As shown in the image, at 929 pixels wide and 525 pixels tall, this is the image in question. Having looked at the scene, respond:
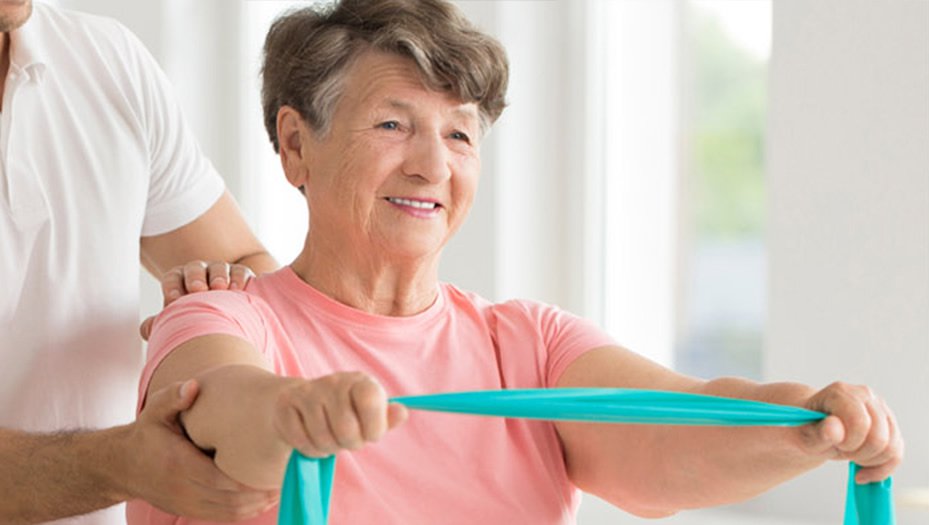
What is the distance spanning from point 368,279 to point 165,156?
622 mm

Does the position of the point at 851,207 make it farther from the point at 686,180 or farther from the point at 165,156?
the point at 165,156

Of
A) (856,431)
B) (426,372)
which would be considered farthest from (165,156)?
(856,431)

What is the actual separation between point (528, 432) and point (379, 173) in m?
0.42

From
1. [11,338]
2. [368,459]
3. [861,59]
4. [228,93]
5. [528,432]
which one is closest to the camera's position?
[368,459]

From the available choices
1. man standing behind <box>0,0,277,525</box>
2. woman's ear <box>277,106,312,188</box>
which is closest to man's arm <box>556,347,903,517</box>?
woman's ear <box>277,106,312,188</box>

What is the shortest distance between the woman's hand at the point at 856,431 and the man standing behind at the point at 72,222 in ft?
3.14

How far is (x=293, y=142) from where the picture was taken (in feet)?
6.56

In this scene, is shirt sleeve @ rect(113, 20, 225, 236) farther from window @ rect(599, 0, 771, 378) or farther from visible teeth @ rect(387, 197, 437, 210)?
window @ rect(599, 0, 771, 378)

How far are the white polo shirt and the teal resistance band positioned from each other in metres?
0.93

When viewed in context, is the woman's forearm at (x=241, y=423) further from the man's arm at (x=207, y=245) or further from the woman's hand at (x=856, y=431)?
the man's arm at (x=207, y=245)

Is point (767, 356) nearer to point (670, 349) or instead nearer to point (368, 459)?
point (670, 349)

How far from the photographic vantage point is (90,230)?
219 centimetres

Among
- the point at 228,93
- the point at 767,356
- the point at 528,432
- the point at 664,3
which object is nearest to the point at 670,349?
the point at 767,356

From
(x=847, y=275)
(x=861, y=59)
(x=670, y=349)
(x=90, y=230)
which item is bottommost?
(x=670, y=349)
